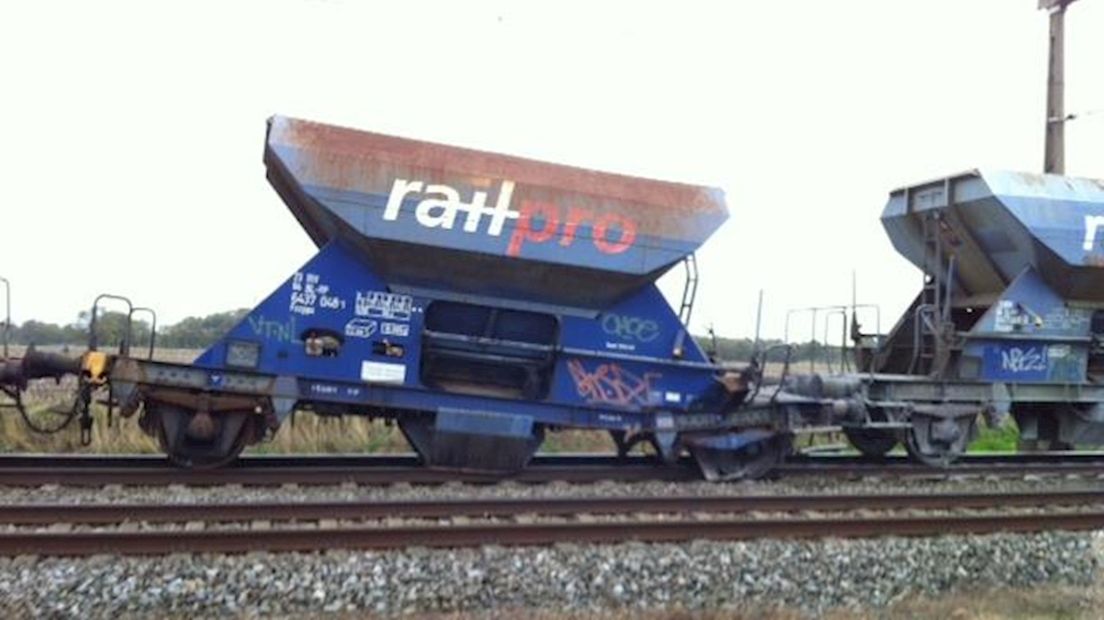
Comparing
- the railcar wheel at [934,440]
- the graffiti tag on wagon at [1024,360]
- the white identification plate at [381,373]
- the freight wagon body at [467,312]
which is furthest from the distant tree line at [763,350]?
the white identification plate at [381,373]

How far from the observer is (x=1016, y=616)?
233 inches

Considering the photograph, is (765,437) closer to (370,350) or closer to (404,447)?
(370,350)

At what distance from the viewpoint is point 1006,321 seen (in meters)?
11.6

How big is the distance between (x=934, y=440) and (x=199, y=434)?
8724 millimetres

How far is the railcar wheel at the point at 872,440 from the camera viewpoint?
11.4m

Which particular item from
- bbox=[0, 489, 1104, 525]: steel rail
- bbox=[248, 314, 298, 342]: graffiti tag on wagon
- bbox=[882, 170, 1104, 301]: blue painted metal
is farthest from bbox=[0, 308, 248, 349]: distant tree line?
bbox=[882, 170, 1104, 301]: blue painted metal

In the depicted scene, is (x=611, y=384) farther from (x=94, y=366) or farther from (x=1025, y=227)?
(x=1025, y=227)

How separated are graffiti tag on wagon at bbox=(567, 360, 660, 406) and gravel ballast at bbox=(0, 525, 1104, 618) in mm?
3008

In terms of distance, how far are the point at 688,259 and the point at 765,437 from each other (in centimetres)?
226

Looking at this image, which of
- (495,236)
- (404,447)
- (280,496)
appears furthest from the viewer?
(404,447)

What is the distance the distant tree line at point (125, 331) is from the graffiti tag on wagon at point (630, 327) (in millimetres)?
3939

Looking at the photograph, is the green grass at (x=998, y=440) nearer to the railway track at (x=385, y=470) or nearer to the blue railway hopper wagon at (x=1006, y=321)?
the blue railway hopper wagon at (x=1006, y=321)

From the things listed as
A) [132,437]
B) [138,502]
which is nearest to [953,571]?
[138,502]

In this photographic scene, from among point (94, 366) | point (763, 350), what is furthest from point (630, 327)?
point (94, 366)
